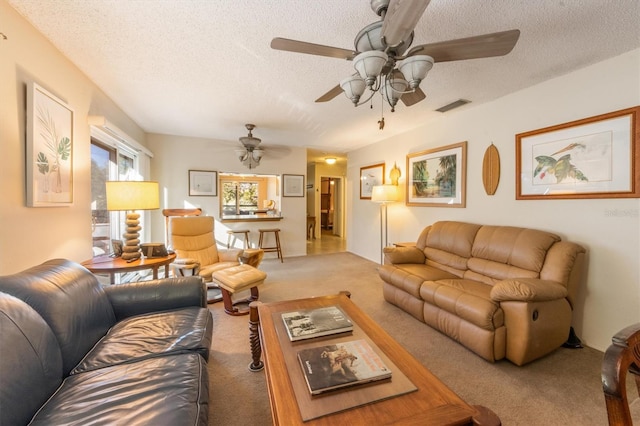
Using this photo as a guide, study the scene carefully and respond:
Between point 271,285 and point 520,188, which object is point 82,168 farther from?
point 520,188

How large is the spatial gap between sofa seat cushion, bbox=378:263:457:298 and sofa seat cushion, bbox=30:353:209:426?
2077mm

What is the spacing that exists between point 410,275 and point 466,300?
676mm

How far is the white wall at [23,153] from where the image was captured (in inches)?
60.1

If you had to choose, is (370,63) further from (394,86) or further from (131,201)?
(131,201)

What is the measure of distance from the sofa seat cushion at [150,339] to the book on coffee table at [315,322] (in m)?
0.52

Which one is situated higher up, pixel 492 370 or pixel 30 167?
pixel 30 167

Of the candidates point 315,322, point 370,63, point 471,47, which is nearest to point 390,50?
point 370,63

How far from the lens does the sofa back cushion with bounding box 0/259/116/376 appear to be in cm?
120

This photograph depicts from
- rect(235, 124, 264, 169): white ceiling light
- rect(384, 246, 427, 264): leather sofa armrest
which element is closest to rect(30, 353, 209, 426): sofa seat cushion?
rect(384, 246, 427, 264): leather sofa armrest

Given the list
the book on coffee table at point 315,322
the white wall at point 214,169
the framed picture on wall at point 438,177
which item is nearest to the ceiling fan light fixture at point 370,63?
the book on coffee table at point 315,322

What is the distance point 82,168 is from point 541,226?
14.7ft

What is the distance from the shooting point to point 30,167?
167 cm

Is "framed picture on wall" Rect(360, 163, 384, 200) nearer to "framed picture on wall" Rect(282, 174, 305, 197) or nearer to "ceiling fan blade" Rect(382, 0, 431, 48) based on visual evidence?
"framed picture on wall" Rect(282, 174, 305, 197)

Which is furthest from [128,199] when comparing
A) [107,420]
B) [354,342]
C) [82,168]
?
[354,342]
